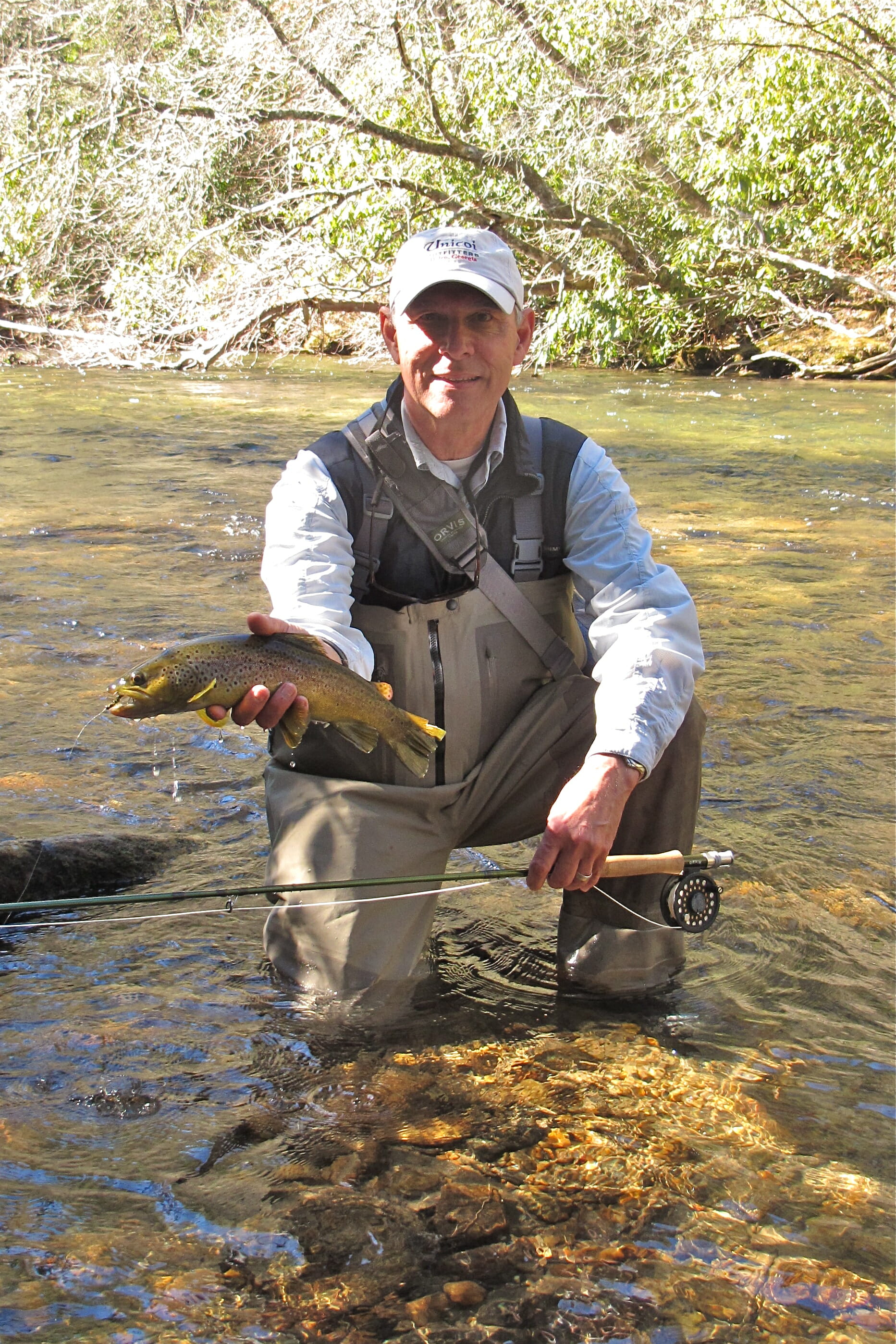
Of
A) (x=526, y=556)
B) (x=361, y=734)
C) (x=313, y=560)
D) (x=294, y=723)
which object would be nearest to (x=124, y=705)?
(x=294, y=723)

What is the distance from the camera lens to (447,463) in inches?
127

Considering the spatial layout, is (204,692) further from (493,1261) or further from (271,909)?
(493,1261)

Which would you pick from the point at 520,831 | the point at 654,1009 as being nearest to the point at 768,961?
the point at 654,1009

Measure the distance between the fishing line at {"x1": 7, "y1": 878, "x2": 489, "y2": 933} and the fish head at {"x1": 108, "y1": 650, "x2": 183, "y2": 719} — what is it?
2.42ft

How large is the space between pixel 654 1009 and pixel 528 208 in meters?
14.9

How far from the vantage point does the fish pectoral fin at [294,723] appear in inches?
104

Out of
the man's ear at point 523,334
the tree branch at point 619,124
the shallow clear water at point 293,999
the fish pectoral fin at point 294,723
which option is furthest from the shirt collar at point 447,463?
the tree branch at point 619,124

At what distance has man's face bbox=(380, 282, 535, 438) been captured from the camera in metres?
3.13

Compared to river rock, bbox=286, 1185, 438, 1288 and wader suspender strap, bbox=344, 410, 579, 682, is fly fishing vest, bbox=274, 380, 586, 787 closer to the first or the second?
wader suspender strap, bbox=344, 410, 579, 682

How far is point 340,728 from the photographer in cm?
288

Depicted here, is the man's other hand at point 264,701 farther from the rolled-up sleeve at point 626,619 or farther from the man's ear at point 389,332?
the man's ear at point 389,332

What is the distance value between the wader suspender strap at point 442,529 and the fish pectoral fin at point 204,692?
724 millimetres

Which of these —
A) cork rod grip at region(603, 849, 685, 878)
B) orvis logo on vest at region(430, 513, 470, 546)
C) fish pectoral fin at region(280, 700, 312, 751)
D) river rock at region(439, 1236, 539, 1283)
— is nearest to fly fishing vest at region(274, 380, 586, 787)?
orvis logo on vest at region(430, 513, 470, 546)

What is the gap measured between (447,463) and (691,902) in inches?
48.6
